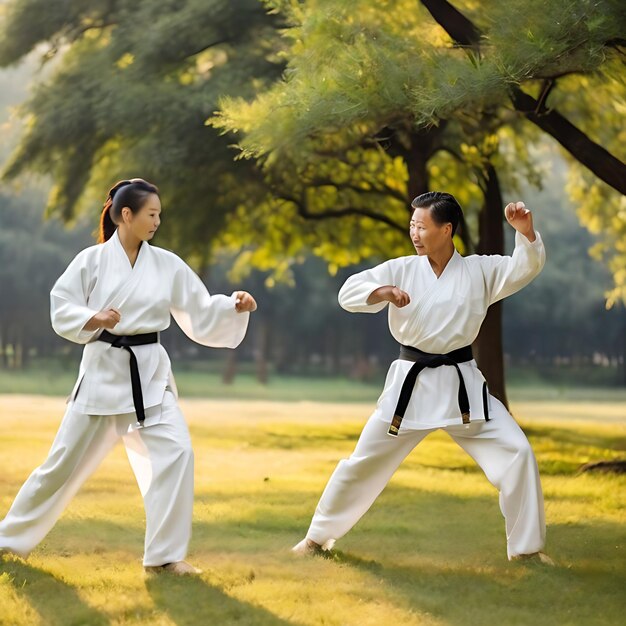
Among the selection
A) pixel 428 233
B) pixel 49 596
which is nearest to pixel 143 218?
pixel 428 233

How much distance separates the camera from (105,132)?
425 inches

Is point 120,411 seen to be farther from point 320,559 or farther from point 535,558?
point 535,558

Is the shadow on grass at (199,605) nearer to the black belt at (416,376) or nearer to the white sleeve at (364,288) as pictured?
the black belt at (416,376)

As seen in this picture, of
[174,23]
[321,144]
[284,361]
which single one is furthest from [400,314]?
[284,361]

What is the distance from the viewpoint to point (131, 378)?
165 inches

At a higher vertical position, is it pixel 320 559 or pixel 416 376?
pixel 416 376

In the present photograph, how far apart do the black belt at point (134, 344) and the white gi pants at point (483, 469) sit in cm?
91

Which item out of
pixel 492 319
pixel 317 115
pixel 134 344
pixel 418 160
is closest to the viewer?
pixel 134 344

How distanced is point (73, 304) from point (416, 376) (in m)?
1.43

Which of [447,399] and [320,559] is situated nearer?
[447,399]

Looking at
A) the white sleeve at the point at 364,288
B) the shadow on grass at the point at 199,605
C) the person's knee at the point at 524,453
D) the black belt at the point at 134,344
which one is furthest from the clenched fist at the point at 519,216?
the shadow on grass at the point at 199,605

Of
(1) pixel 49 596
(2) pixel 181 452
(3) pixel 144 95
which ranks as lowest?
(1) pixel 49 596

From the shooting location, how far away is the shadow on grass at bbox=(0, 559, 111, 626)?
3.54 meters

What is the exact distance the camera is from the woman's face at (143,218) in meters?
4.27
